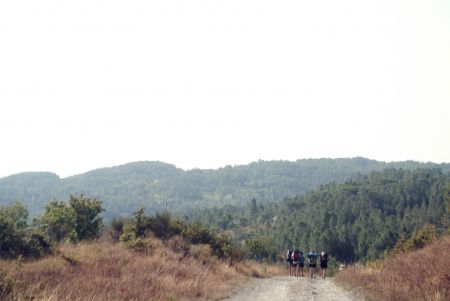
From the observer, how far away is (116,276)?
15508mm

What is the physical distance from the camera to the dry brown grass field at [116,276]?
38.7 feet

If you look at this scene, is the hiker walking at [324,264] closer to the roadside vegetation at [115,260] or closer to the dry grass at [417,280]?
the roadside vegetation at [115,260]

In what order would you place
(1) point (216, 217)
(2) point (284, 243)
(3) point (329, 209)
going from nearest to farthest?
(2) point (284, 243), (3) point (329, 209), (1) point (216, 217)

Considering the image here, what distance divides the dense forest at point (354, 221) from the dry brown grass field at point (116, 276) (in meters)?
60.8

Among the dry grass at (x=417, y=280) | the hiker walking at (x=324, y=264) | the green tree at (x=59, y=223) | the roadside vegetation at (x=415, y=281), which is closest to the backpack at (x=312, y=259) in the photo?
the hiker walking at (x=324, y=264)

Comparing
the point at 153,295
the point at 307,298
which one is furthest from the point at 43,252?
the point at 307,298

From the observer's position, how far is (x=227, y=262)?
87.4 feet

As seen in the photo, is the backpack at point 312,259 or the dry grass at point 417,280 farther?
the backpack at point 312,259

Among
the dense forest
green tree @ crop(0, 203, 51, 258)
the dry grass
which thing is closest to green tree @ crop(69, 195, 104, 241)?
green tree @ crop(0, 203, 51, 258)

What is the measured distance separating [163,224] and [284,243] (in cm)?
12220

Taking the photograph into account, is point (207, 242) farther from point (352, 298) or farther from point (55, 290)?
point (55, 290)

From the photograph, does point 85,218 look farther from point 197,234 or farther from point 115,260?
point 115,260

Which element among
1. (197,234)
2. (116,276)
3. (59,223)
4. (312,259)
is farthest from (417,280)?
(59,223)

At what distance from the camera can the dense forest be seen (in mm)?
118500
